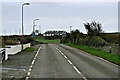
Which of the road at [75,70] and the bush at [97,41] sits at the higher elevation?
the bush at [97,41]

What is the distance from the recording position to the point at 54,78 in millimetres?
10820

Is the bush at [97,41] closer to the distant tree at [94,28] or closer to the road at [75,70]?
the distant tree at [94,28]

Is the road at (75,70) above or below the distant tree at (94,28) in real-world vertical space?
below

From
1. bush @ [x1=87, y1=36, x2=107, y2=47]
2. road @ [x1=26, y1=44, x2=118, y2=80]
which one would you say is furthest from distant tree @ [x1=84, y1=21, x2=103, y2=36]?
road @ [x1=26, y1=44, x2=118, y2=80]

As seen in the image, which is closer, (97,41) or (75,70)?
(75,70)

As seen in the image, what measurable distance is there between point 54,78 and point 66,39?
86.4m

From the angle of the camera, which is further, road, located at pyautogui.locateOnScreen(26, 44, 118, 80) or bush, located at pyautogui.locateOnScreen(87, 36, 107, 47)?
bush, located at pyautogui.locateOnScreen(87, 36, 107, 47)

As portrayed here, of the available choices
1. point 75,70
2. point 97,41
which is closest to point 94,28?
point 97,41

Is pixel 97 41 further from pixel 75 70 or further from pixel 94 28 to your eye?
pixel 75 70

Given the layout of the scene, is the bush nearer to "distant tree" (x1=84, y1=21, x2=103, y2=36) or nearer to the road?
"distant tree" (x1=84, y1=21, x2=103, y2=36)

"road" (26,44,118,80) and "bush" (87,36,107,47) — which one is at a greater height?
"bush" (87,36,107,47)

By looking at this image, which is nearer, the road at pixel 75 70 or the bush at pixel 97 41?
the road at pixel 75 70

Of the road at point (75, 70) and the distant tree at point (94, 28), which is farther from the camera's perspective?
the distant tree at point (94, 28)

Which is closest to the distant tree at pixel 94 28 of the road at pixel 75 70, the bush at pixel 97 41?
the bush at pixel 97 41
